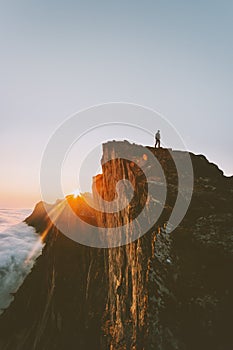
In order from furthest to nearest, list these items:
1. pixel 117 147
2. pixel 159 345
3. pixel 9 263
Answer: pixel 9 263 → pixel 117 147 → pixel 159 345

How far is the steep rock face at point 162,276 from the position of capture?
1239 centimetres

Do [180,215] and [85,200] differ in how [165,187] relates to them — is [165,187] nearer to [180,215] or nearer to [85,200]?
[180,215]

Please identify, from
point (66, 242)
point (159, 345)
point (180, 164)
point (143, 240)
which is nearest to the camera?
point (159, 345)

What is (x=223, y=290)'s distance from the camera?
12930 millimetres

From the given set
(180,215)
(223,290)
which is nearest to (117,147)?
(180,215)

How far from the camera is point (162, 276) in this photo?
1325 centimetres

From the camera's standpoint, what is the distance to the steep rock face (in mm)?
12391

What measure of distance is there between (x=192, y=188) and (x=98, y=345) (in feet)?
39.8

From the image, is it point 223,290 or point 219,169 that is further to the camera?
point 219,169

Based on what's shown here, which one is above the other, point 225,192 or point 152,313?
point 225,192

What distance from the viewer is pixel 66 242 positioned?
38594 mm

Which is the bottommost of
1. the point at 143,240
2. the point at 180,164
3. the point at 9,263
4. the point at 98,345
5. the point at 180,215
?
Answer: the point at 9,263

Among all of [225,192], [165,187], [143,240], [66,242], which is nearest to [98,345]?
[143,240]

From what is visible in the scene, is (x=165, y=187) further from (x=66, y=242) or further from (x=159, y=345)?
(x=66, y=242)
